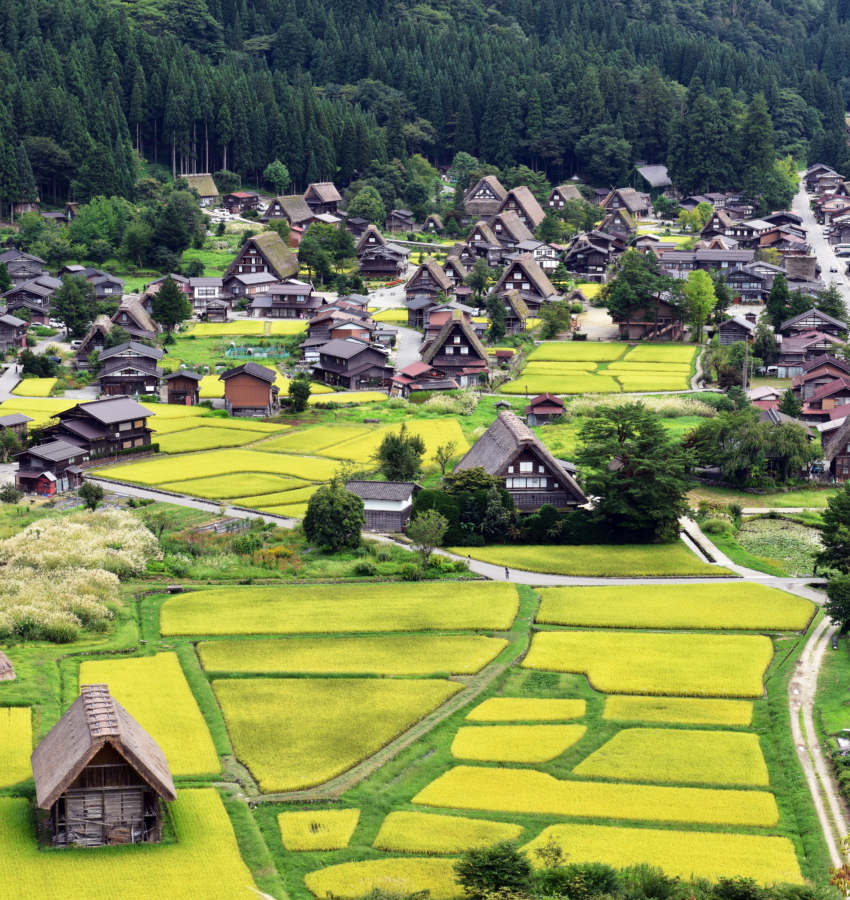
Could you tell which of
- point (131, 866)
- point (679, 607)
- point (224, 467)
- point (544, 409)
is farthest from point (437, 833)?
point (544, 409)

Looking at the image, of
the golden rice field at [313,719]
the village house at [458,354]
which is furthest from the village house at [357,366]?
the golden rice field at [313,719]

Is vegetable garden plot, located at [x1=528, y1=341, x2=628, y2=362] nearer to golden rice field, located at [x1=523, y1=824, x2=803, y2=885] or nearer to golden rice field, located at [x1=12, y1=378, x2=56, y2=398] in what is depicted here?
golden rice field, located at [x1=12, y1=378, x2=56, y2=398]

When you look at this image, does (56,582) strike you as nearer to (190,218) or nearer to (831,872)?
(831,872)

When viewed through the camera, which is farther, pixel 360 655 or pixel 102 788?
pixel 360 655

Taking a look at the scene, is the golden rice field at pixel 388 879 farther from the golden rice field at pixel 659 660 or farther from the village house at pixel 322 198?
the village house at pixel 322 198

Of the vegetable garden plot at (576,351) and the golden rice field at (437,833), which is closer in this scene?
the golden rice field at (437,833)

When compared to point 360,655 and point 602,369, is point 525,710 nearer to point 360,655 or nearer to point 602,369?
point 360,655
